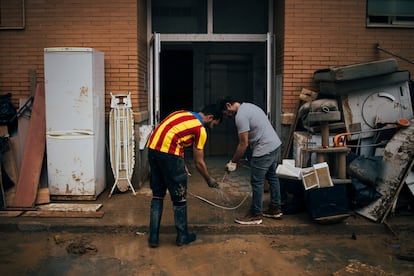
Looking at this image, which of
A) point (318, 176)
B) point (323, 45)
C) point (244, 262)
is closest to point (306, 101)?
point (323, 45)

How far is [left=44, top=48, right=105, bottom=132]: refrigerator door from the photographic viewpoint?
694cm

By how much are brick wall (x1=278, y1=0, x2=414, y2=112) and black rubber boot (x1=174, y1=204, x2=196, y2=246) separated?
313cm

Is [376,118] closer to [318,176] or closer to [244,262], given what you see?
[318,176]

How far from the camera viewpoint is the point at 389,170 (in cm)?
643

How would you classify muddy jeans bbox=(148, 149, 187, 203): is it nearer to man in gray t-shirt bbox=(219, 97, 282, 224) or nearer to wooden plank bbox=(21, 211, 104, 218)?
man in gray t-shirt bbox=(219, 97, 282, 224)

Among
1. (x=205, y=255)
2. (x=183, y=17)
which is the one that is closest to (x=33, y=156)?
(x=205, y=255)

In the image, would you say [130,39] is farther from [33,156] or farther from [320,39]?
[320,39]

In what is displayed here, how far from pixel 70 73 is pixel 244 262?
3.83 metres

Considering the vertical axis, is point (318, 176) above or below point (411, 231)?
above

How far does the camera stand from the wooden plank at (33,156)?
6895 millimetres

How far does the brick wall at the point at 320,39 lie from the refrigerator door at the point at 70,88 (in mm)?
3178

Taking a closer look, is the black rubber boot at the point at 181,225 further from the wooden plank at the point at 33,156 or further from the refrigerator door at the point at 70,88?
the wooden plank at the point at 33,156

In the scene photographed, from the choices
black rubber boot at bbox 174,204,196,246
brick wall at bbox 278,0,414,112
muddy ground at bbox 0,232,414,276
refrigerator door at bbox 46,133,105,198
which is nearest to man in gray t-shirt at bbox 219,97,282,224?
muddy ground at bbox 0,232,414,276

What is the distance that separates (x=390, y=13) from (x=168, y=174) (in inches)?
200
